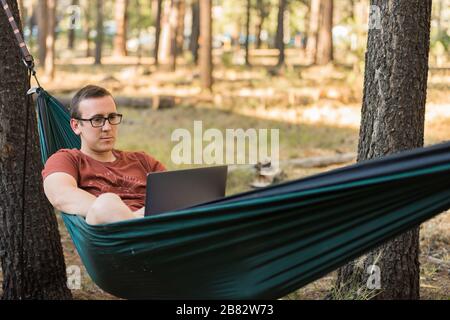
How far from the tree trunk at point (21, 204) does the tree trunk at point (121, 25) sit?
16.5 meters

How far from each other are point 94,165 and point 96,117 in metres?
0.19

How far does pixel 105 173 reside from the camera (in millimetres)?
2902

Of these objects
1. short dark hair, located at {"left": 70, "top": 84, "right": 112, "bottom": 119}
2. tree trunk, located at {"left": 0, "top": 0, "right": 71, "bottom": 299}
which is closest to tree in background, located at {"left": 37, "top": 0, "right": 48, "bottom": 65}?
tree trunk, located at {"left": 0, "top": 0, "right": 71, "bottom": 299}

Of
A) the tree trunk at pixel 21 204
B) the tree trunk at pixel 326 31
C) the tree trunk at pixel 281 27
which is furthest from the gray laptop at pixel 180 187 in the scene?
the tree trunk at pixel 281 27

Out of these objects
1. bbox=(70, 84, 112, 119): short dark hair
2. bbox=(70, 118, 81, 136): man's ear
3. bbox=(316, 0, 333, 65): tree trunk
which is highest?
bbox=(316, 0, 333, 65): tree trunk

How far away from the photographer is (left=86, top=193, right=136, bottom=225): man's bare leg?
251cm

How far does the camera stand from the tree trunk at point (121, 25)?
19691mm

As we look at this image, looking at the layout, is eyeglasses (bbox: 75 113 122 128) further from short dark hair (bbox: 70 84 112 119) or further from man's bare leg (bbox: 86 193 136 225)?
man's bare leg (bbox: 86 193 136 225)

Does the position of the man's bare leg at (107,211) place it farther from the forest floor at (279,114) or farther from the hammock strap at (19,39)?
the forest floor at (279,114)

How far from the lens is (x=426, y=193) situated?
6.93 feet

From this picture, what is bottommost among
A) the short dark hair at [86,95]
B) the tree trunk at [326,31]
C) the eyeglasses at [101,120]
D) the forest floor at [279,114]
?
the forest floor at [279,114]

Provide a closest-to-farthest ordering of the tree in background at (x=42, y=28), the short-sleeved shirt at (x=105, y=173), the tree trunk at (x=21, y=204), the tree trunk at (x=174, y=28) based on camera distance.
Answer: the short-sleeved shirt at (x=105, y=173)
the tree trunk at (x=21, y=204)
the tree in background at (x=42, y=28)
the tree trunk at (x=174, y=28)

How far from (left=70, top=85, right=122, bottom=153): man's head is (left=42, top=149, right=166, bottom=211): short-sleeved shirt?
8cm

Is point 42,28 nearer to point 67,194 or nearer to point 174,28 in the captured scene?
point 174,28
